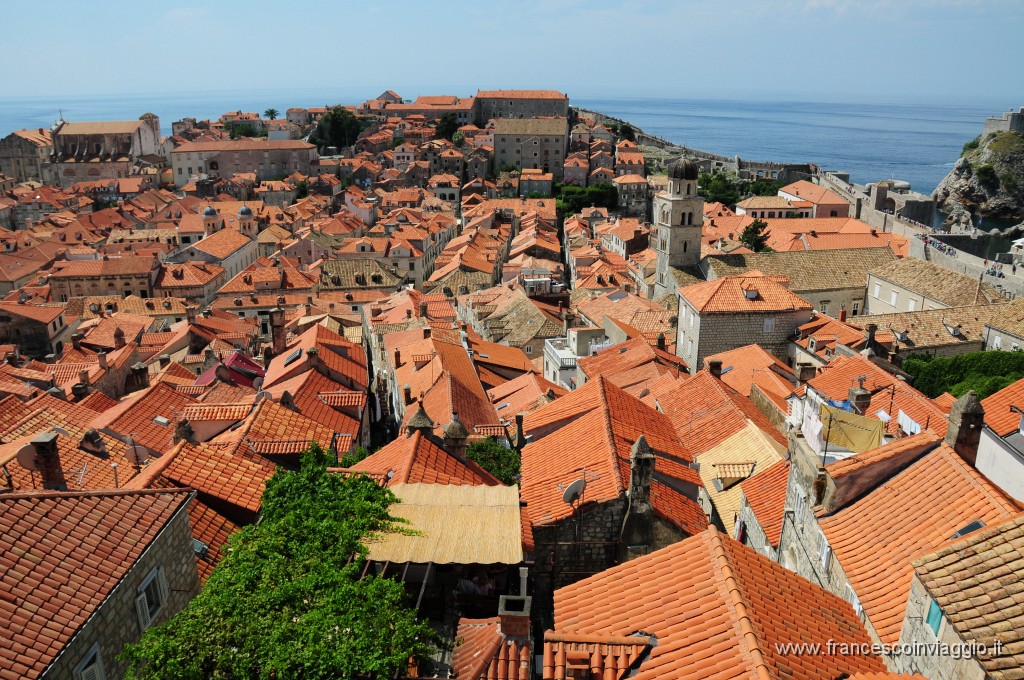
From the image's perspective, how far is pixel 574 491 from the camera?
12641 millimetres

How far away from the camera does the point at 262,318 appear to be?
50719mm

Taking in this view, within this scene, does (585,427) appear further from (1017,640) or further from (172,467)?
(1017,640)

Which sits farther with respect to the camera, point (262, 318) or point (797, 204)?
point (797, 204)

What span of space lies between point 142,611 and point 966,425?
1195 centimetres

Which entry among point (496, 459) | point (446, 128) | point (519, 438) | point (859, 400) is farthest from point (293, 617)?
point (446, 128)

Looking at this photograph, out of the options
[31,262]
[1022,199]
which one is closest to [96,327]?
[31,262]

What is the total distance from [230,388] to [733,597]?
20064mm

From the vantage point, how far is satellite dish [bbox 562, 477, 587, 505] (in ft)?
41.3

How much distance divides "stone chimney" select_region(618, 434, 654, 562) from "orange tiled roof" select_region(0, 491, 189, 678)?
22.4 ft

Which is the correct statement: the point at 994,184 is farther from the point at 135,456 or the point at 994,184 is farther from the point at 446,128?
the point at 135,456

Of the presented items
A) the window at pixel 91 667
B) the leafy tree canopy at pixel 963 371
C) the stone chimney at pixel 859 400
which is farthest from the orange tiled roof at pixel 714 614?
the leafy tree canopy at pixel 963 371

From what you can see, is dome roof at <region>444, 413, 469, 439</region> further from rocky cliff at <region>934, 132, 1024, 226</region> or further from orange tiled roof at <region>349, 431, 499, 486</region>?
rocky cliff at <region>934, 132, 1024, 226</region>

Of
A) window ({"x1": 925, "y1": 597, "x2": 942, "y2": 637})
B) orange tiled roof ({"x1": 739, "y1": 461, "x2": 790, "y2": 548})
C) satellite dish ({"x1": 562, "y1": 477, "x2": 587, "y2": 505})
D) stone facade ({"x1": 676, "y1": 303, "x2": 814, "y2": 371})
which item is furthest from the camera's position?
stone facade ({"x1": 676, "y1": 303, "x2": 814, "y2": 371})

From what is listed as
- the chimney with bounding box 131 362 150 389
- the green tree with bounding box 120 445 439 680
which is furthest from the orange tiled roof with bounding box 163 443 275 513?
the chimney with bounding box 131 362 150 389
